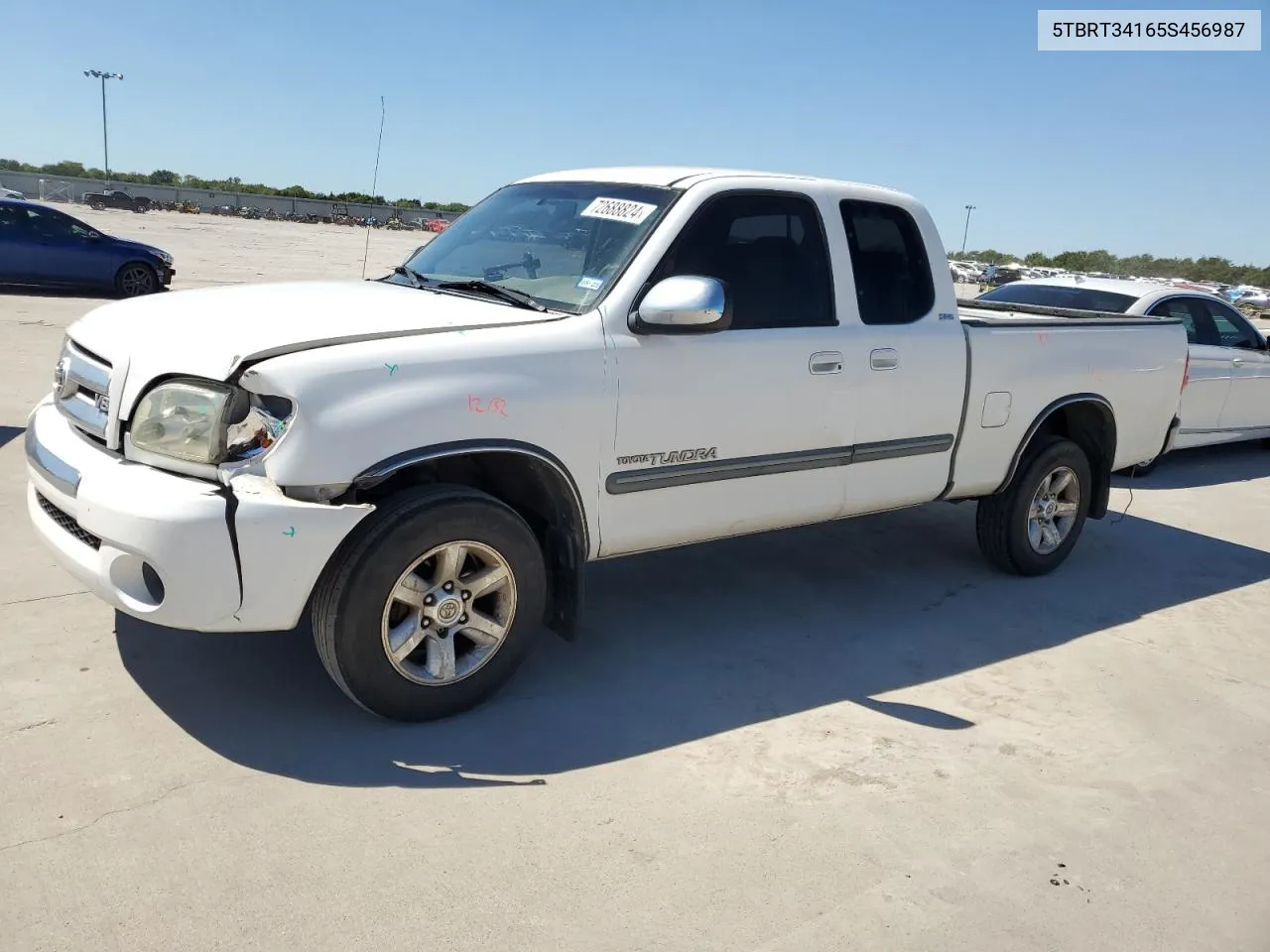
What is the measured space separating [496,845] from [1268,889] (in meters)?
2.31

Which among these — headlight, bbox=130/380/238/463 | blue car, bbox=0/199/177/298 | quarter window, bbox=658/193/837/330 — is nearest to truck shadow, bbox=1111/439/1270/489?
quarter window, bbox=658/193/837/330

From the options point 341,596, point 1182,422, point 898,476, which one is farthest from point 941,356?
point 1182,422

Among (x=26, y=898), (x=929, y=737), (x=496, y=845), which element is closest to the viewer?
(x=26, y=898)

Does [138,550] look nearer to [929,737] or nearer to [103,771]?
[103,771]

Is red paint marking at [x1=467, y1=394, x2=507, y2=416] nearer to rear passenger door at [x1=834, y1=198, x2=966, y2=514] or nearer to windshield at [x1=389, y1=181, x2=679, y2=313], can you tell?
windshield at [x1=389, y1=181, x2=679, y2=313]

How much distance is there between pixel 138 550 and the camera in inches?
126

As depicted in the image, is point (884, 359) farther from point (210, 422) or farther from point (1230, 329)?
point (1230, 329)

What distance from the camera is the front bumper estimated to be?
318cm

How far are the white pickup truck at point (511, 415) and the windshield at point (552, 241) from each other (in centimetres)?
2

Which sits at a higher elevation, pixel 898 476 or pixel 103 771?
pixel 898 476

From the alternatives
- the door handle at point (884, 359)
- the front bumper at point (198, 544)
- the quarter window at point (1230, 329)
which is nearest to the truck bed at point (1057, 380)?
the door handle at point (884, 359)

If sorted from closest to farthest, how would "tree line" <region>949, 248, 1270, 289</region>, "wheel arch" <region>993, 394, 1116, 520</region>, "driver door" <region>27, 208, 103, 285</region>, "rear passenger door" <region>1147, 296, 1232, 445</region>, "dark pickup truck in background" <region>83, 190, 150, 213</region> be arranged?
"wheel arch" <region>993, 394, 1116, 520</region> → "rear passenger door" <region>1147, 296, 1232, 445</region> → "driver door" <region>27, 208, 103, 285</region> → "dark pickup truck in background" <region>83, 190, 150, 213</region> → "tree line" <region>949, 248, 1270, 289</region>

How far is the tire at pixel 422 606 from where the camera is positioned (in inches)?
135

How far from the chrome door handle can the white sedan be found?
16.8 ft
